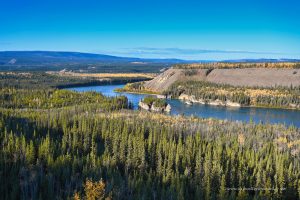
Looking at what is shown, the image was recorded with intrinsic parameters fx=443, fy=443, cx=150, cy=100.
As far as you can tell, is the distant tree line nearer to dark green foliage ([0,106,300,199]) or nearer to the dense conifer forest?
the dense conifer forest

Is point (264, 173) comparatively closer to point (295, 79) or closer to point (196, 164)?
point (196, 164)

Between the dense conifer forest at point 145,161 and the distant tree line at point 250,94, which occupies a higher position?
the dense conifer forest at point 145,161

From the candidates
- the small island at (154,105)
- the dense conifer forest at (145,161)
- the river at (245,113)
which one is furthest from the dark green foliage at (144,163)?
the small island at (154,105)

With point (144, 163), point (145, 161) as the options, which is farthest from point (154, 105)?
point (144, 163)

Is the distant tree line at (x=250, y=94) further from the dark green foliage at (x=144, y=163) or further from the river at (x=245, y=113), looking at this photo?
the dark green foliage at (x=144, y=163)

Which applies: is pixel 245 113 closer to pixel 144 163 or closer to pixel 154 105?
pixel 154 105

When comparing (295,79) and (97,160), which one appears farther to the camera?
(295,79)

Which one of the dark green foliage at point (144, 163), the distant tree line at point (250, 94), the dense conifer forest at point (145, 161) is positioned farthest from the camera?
the distant tree line at point (250, 94)

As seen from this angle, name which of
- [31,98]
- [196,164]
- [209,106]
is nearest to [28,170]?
[196,164]

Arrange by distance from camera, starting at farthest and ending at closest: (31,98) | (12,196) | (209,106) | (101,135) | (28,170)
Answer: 1. (209,106)
2. (31,98)
3. (101,135)
4. (28,170)
5. (12,196)
